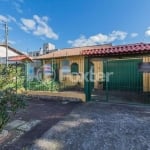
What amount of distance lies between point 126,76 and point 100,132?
21.8ft

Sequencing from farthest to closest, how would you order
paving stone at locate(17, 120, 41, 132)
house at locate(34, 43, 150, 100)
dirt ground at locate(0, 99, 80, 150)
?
1. house at locate(34, 43, 150, 100)
2. paving stone at locate(17, 120, 41, 132)
3. dirt ground at locate(0, 99, 80, 150)

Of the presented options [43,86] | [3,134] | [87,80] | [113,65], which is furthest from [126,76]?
[3,134]

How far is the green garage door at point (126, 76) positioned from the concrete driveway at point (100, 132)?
320 cm

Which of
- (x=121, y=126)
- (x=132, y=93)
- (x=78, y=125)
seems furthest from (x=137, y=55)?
(x=78, y=125)

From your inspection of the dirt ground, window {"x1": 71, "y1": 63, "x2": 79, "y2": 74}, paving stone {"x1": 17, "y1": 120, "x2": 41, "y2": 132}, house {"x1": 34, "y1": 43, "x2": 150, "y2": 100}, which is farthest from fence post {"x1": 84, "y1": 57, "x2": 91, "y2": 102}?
window {"x1": 71, "y1": 63, "x2": 79, "y2": 74}

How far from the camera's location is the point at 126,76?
10836 mm

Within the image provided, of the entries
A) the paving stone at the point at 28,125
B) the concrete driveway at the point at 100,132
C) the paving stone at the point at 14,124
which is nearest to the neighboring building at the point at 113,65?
the concrete driveway at the point at 100,132

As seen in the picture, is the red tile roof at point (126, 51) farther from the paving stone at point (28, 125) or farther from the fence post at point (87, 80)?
the paving stone at point (28, 125)

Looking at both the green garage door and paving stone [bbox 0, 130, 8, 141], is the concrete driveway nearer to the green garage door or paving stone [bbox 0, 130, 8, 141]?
paving stone [bbox 0, 130, 8, 141]

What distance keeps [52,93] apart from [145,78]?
5456mm

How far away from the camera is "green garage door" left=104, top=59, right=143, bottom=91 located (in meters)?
9.98

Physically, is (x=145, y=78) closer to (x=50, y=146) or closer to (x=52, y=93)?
(x=52, y=93)

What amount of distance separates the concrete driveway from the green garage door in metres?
3.20

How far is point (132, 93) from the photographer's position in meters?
9.84
